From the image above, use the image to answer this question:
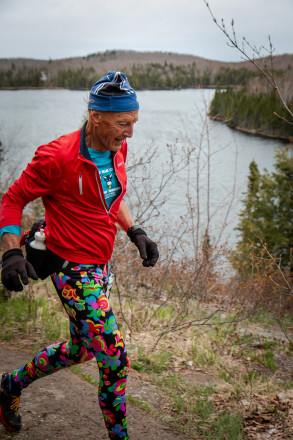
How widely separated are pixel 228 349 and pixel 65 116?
6286 cm

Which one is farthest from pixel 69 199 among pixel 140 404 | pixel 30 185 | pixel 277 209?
pixel 277 209

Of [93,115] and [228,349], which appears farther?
[228,349]

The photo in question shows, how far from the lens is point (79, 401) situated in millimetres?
3107

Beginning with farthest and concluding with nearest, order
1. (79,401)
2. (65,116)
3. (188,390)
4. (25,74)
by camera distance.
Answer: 1. (25,74)
2. (65,116)
3. (188,390)
4. (79,401)

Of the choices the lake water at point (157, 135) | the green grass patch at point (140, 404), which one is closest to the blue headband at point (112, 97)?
the green grass patch at point (140, 404)

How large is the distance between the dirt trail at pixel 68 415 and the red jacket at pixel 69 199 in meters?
1.17

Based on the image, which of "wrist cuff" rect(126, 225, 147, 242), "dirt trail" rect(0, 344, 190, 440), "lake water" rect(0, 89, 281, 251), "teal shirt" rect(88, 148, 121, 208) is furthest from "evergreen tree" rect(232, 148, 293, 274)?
"teal shirt" rect(88, 148, 121, 208)

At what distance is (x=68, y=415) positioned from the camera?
2910 millimetres

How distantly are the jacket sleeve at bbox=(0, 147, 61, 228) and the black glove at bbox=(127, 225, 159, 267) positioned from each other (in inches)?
26.7

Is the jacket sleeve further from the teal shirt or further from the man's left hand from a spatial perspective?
the man's left hand

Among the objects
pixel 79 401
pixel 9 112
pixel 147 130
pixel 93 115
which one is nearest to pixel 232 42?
pixel 93 115

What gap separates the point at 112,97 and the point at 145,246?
0.89 meters

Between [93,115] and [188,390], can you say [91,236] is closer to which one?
[93,115]

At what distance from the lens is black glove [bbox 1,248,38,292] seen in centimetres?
194
